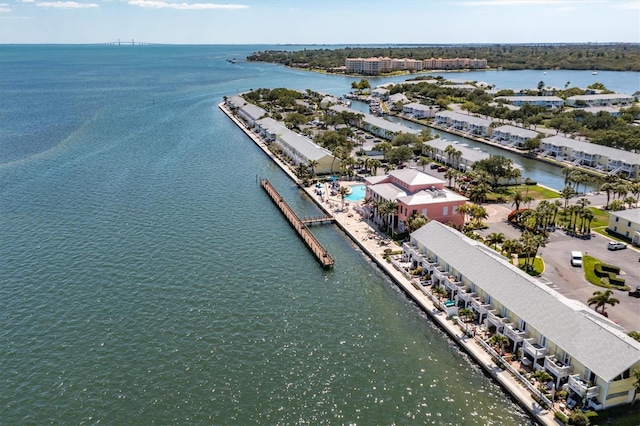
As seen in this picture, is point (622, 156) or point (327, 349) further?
point (622, 156)

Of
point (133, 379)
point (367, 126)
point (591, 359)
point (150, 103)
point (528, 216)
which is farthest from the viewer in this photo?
point (150, 103)

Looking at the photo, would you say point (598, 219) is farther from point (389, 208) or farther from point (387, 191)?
point (389, 208)

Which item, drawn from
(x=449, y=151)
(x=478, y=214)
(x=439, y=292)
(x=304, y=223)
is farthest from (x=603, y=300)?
(x=449, y=151)

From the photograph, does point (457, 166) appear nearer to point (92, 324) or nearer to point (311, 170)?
point (311, 170)

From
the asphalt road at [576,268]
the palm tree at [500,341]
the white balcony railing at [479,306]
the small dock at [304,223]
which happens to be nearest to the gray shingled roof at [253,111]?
the small dock at [304,223]

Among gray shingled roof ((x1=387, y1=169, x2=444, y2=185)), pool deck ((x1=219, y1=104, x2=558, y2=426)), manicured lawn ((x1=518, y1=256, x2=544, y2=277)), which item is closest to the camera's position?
pool deck ((x1=219, y1=104, x2=558, y2=426))

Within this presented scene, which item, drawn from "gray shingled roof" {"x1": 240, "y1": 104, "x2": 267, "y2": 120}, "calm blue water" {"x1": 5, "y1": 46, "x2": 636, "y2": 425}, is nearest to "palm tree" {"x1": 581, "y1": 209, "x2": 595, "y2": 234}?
"calm blue water" {"x1": 5, "y1": 46, "x2": 636, "y2": 425}

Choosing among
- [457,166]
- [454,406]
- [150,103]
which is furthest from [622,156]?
[150,103]

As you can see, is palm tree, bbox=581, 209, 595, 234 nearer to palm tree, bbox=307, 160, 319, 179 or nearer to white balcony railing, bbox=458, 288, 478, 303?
white balcony railing, bbox=458, 288, 478, 303
